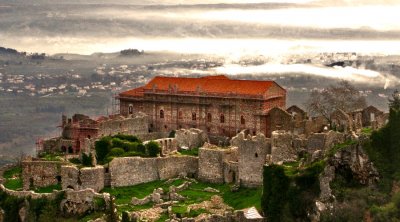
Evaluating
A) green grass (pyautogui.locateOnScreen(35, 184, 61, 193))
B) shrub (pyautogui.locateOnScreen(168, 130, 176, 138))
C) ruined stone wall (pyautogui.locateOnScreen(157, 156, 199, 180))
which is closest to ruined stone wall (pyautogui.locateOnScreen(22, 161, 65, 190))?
green grass (pyautogui.locateOnScreen(35, 184, 61, 193))

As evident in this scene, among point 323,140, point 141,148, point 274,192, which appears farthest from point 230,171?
point 274,192

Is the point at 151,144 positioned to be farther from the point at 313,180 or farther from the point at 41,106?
the point at 41,106

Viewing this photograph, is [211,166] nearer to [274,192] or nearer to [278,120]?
[278,120]

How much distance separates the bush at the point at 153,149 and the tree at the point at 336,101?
14304 millimetres

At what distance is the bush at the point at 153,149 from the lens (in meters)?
75.1

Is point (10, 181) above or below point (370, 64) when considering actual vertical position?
below

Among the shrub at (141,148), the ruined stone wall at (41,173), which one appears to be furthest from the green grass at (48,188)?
the shrub at (141,148)

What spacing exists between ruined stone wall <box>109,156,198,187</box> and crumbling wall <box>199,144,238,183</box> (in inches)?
39.5

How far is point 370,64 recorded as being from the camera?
98.5 m

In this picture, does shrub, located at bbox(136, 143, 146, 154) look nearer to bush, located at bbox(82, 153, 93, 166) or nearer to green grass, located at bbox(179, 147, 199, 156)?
green grass, located at bbox(179, 147, 199, 156)

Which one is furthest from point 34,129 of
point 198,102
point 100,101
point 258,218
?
point 258,218

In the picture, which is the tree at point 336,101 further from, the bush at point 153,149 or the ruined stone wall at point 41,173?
the ruined stone wall at point 41,173

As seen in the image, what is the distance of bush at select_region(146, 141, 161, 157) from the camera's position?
246 feet

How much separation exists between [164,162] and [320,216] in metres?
17.2
